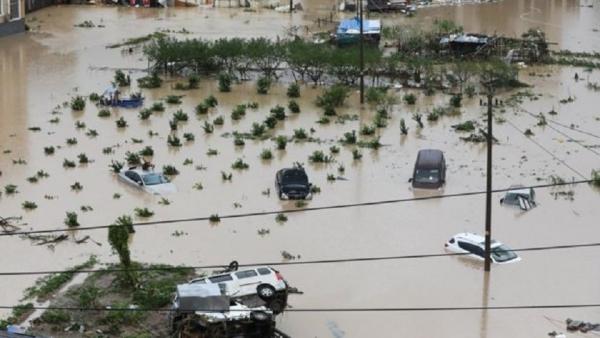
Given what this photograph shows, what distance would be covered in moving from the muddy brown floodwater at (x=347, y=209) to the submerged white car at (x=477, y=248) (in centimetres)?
26

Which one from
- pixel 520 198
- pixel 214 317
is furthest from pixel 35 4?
pixel 214 317

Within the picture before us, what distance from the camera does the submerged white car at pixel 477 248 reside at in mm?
19977

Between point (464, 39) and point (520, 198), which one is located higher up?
point (464, 39)

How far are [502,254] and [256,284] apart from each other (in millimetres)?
5470

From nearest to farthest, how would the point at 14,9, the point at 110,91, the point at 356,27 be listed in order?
the point at 110,91, the point at 356,27, the point at 14,9

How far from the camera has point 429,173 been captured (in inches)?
976

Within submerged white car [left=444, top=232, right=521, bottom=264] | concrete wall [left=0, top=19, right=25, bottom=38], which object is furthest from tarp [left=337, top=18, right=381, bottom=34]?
submerged white car [left=444, top=232, right=521, bottom=264]

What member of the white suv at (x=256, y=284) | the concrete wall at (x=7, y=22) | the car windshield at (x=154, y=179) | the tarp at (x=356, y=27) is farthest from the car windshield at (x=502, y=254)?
the concrete wall at (x=7, y=22)

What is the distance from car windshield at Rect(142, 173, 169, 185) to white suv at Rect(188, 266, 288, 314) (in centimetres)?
732

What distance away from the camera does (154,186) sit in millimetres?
24188

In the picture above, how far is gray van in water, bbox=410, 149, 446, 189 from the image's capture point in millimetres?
24594

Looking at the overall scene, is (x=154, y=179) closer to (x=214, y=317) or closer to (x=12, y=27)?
(x=214, y=317)

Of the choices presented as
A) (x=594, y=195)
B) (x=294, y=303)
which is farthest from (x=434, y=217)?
(x=294, y=303)

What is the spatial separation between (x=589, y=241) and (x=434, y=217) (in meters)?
3.24
